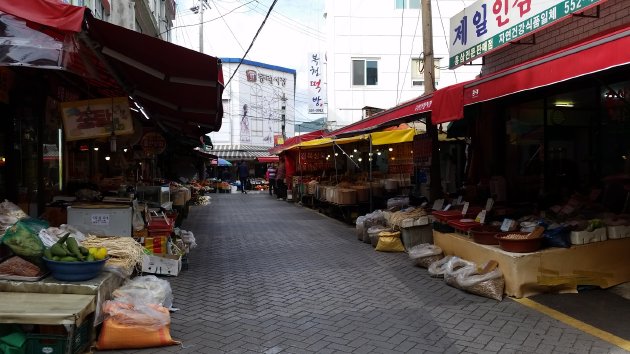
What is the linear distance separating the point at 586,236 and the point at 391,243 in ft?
12.0

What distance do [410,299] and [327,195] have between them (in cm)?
951

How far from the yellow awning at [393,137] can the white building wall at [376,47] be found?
12.2m

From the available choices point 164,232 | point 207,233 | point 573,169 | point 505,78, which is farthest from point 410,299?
point 207,233

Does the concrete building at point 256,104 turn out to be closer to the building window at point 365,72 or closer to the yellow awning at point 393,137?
the building window at point 365,72

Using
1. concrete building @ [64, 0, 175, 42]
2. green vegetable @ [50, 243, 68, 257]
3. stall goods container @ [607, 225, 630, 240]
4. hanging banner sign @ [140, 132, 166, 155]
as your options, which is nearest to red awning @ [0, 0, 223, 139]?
green vegetable @ [50, 243, 68, 257]

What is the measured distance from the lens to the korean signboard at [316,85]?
2567cm

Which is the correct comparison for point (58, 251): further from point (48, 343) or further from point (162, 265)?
point (162, 265)

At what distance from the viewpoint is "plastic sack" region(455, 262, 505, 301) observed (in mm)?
5973

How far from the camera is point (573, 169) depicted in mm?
8828

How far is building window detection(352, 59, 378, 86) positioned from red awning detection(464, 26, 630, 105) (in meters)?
19.1

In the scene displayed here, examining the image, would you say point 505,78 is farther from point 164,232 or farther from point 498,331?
point 164,232

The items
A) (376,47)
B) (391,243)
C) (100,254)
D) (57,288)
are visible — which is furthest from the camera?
(376,47)

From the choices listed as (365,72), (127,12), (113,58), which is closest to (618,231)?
(113,58)

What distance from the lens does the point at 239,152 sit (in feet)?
153
